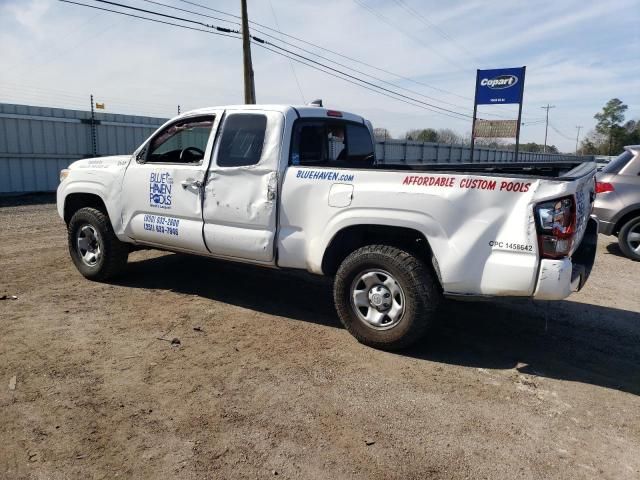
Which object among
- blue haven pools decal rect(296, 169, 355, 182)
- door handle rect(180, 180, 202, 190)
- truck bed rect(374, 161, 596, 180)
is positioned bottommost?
door handle rect(180, 180, 202, 190)

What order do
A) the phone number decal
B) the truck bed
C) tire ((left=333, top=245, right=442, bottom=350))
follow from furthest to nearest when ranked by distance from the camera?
the phone number decal < the truck bed < tire ((left=333, top=245, right=442, bottom=350))

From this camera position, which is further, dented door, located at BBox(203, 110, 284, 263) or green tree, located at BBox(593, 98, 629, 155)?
green tree, located at BBox(593, 98, 629, 155)

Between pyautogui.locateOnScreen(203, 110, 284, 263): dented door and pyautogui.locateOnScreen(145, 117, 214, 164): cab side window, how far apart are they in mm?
394

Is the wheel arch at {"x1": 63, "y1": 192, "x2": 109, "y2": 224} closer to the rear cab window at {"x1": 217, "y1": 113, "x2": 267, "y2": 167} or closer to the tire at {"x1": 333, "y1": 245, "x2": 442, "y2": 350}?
the rear cab window at {"x1": 217, "y1": 113, "x2": 267, "y2": 167}

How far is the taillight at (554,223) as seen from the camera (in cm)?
329

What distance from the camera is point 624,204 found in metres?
7.99

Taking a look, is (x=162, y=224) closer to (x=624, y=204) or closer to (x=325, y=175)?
(x=325, y=175)

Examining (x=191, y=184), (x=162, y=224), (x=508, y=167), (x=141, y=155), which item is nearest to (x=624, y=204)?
(x=508, y=167)

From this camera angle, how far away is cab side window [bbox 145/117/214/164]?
16.7 ft

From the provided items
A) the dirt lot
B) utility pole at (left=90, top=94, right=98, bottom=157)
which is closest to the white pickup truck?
the dirt lot

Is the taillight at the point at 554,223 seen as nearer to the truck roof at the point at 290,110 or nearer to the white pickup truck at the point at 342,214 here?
the white pickup truck at the point at 342,214

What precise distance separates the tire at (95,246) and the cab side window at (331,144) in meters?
2.49

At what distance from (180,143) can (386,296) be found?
301 cm

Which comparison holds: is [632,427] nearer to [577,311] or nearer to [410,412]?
[410,412]
